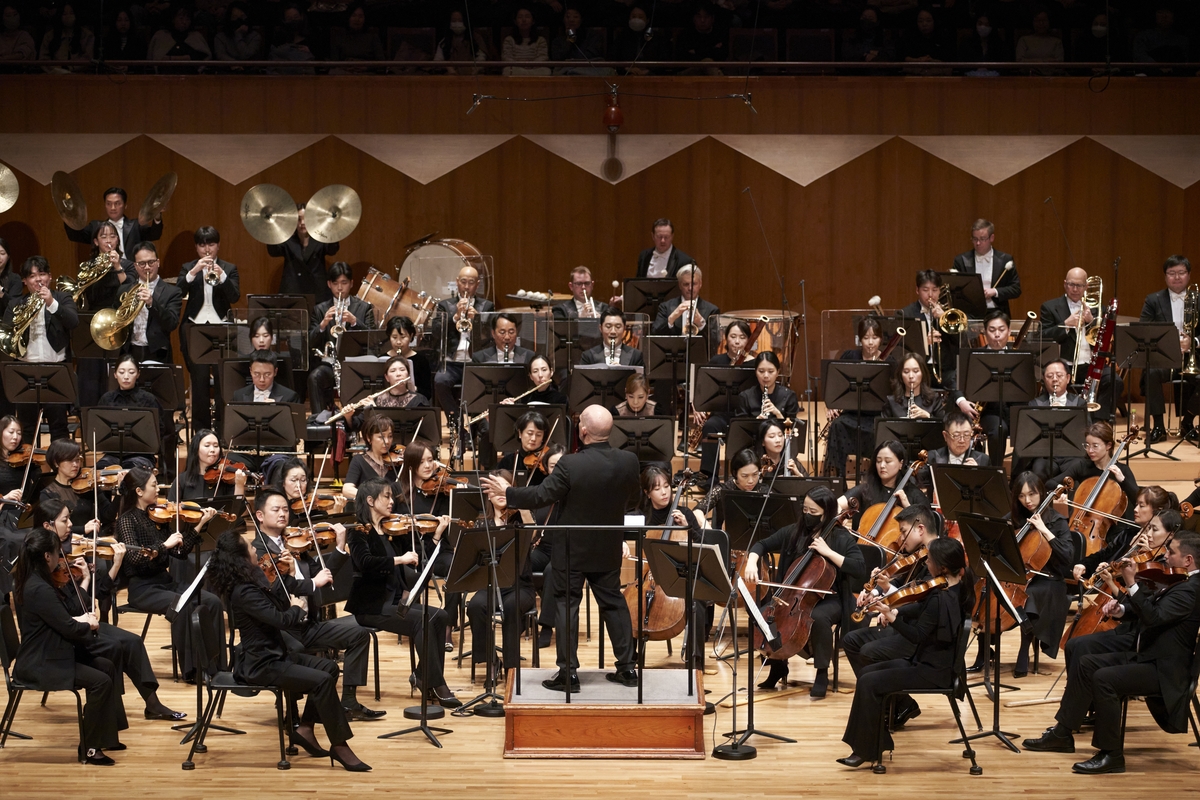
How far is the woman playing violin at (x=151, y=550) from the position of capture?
6562 millimetres

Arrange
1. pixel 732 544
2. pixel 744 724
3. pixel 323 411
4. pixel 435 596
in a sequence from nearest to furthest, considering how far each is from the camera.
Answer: pixel 744 724 → pixel 732 544 → pixel 435 596 → pixel 323 411

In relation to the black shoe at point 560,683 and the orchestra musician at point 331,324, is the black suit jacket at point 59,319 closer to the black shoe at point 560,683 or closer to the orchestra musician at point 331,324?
the orchestra musician at point 331,324

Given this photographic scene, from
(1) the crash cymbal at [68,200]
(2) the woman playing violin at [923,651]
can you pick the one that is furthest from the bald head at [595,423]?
(1) the crash cymbal at [68,200]

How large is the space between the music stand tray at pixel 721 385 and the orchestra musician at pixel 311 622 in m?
3.03

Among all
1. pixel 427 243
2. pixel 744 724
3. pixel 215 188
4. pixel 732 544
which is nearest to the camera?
pixel 744 724

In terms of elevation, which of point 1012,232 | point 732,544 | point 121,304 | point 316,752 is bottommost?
point 316,752

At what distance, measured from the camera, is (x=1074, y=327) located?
961 cm

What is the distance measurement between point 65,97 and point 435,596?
21.8 feet

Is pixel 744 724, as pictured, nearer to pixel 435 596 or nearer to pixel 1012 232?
pixel 435 596

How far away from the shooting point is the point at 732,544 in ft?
22.1

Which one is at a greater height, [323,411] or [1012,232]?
[1012,232]

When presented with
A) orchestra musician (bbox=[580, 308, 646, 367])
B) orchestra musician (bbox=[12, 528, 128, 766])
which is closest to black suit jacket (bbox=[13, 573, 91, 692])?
orchestra musician (bbox=[12, 528, 128, 766])

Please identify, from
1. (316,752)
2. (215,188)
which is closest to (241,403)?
(316,752)

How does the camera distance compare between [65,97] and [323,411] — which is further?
[65,97]
